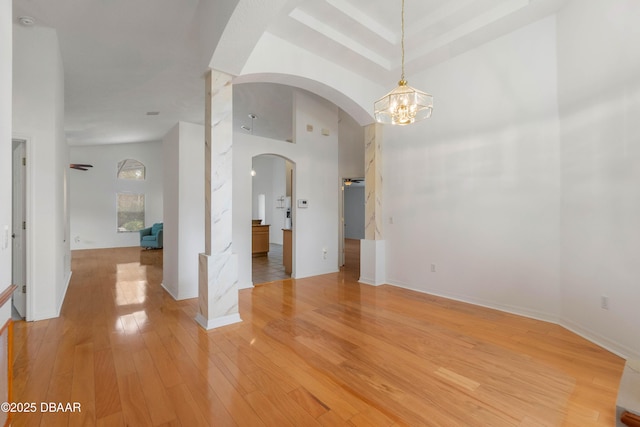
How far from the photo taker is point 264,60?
12.3 feet

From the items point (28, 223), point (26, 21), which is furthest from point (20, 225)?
point (26, 21)

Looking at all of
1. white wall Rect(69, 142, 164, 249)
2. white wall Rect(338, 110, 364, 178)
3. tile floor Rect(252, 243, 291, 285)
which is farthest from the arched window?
white wall Rect(338, 110, 364, 178)

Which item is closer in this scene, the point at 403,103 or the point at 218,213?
the point at 403,103

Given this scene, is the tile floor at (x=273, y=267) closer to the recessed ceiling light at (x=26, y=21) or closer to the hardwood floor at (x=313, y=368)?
the hardwood floor at (x=313, y=368)

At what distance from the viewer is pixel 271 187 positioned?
12.2 m

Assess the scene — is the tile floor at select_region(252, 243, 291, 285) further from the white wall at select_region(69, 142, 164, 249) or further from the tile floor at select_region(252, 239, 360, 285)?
the white wall at select_region(69, 142, 164, 249)

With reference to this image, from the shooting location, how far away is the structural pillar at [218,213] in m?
3.30

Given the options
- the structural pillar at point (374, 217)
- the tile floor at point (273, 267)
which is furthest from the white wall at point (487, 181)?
the tile floor at point (273, 267)

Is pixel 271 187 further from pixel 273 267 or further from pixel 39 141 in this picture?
pixel 39 141

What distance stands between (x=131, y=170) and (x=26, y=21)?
8174 mm

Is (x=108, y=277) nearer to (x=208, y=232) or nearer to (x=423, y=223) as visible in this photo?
(x=208, y=232)

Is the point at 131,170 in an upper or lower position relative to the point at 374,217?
upper

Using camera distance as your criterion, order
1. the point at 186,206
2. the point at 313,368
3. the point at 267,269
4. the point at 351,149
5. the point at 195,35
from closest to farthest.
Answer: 1. the point at 313,368
2. the point at 195,35
3. the point at 186,206
4. the point at 267,269
5. the point at 351,149

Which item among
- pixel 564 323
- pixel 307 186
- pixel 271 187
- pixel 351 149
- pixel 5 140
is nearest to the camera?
pixel 5 140
